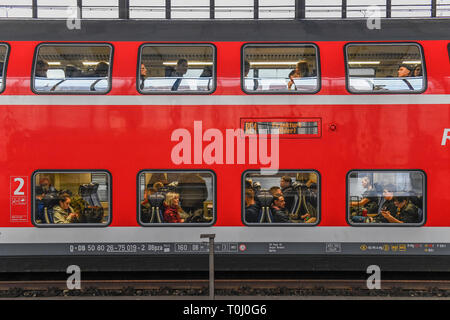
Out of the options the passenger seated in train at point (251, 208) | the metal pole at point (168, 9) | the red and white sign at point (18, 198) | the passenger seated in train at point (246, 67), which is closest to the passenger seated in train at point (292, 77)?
the passenger seated in train at point (246, 67)

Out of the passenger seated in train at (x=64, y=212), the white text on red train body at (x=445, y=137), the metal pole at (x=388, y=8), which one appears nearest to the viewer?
the white text on red train body at (x=445, y=137)

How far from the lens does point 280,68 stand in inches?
209

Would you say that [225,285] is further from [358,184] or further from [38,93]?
[38,93]

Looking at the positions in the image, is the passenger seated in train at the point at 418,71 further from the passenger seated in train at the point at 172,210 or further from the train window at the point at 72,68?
the train window at the point at 72,68

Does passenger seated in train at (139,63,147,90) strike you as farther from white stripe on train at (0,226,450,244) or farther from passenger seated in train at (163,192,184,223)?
white stripe on train at (0,226,450,244)

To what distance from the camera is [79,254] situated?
531 centimetres

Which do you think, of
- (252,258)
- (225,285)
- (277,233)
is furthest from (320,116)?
(225,285)

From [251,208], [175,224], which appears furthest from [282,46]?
[175,224]

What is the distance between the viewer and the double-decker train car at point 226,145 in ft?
16.8

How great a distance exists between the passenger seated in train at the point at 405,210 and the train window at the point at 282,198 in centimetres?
122

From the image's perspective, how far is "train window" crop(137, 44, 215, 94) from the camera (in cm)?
522

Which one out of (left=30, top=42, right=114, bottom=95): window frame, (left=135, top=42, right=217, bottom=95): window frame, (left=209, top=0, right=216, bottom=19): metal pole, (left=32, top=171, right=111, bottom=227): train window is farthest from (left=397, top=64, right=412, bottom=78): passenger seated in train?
(left=32, top=171, right=111, bottom=227): train window

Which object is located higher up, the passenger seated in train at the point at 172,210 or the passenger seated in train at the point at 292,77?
the passenger seated in train at the point at 292,77

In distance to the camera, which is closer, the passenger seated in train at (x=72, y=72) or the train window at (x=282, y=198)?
the train window at (x=282, y=198)
